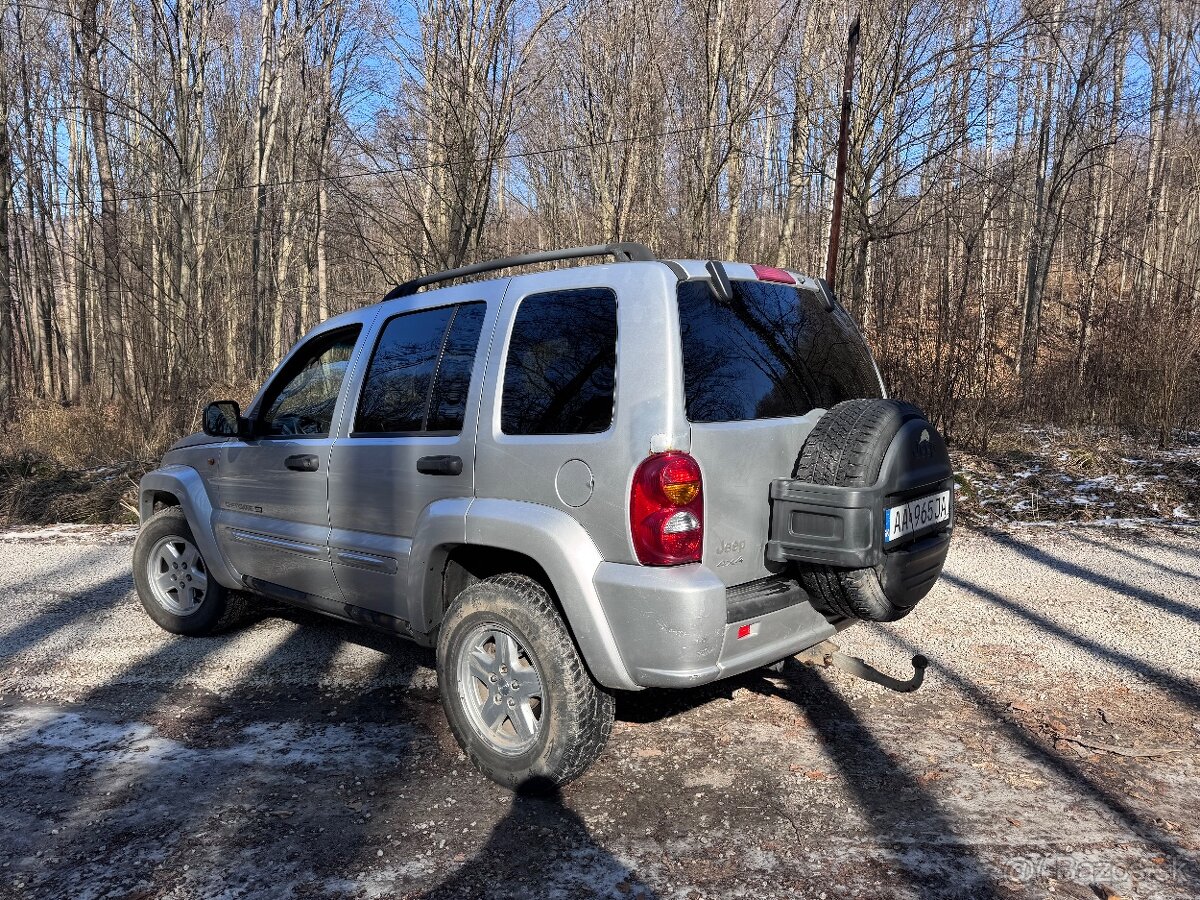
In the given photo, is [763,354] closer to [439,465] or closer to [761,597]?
[761,597]

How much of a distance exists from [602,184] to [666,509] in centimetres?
1764

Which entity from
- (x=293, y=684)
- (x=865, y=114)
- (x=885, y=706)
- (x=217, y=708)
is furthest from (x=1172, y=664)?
(x=865, y=114)

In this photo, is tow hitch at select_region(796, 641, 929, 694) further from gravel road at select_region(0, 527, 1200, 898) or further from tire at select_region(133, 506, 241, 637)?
tire at select_region(133, 506, 241, 637)

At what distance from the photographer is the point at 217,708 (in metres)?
3.77

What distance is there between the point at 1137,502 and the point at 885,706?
6166mm

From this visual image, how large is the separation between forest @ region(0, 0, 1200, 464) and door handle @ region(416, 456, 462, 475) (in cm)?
975

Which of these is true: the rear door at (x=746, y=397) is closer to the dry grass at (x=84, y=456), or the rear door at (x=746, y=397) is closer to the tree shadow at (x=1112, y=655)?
the tree shadow at (x=1112, y=655)

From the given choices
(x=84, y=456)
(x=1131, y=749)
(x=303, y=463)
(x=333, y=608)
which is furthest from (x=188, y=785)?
(x=84, y=456)

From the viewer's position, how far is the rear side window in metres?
3.29

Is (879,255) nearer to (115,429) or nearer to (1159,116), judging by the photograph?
(115,429)

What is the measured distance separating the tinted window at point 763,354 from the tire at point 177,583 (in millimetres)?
3398

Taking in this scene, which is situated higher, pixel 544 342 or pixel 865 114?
pixel 865 114

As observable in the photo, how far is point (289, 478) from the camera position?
3.94 meters

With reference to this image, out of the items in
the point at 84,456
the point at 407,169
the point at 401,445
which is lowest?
the point at 84,456
